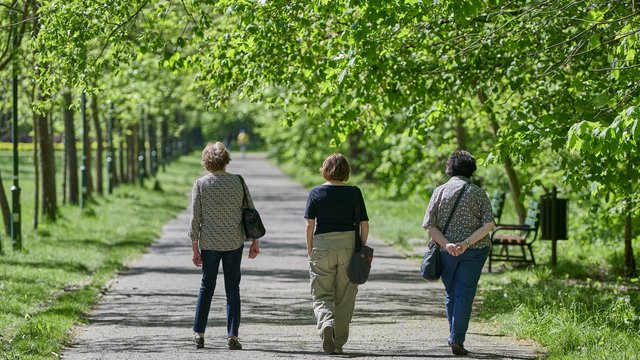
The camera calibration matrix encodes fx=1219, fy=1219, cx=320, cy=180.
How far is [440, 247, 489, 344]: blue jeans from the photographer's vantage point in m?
9.47

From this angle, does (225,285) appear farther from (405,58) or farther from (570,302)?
(405,58)

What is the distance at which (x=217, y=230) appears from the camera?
32.3ft

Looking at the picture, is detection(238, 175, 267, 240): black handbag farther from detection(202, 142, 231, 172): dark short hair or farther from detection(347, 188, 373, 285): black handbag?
detection(347, 188, 373, 285): black handbag

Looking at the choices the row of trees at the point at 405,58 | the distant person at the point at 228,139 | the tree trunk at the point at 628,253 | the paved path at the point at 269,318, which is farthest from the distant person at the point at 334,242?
the distant person at the point at 228,139

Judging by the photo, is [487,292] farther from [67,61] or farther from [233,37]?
[67,61]

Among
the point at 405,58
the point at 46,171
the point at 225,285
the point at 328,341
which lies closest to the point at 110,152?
the point at 46,171

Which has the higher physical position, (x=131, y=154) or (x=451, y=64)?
(x=451, y=64)

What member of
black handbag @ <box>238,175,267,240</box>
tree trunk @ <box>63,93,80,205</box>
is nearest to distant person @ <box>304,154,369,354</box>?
black handbag @ <box>238,175,267,240</box>

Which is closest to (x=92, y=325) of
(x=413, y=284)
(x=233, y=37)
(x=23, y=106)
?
(x=233, y=37)

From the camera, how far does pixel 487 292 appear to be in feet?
44.7

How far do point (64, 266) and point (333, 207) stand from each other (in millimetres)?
7379

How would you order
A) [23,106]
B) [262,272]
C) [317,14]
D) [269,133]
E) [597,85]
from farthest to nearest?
[269,133]
[23,106]
[262,272]
[317,14]
[597,85]

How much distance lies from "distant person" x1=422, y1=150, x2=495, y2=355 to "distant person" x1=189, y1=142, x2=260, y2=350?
1.55 meters

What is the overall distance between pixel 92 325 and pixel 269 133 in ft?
159
